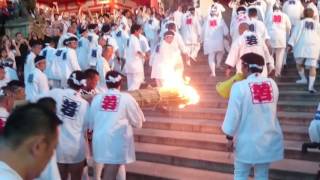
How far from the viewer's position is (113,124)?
595cm

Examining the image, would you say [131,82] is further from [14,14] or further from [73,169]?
[14,14]

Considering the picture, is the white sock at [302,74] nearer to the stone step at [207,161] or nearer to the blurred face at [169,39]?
the blurred face at [169,39]

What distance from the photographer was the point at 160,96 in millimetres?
7930

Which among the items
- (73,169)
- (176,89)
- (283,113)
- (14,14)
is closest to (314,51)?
(283,113)

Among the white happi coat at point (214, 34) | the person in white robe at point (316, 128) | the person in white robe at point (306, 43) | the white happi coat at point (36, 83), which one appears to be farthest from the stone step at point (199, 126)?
the white happi coat at point (214, 34)

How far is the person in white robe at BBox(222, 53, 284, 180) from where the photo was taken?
5.29 m

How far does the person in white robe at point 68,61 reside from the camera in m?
10.9

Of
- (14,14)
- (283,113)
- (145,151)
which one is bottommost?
(145,151)

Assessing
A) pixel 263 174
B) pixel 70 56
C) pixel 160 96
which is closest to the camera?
pixel 263 174

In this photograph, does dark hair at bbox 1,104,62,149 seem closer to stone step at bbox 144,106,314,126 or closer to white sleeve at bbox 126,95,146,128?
white sleeve at bbox 126,95,146,128

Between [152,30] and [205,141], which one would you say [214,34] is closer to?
[152,30]

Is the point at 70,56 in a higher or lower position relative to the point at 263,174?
higher

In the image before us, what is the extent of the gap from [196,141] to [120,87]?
2213 mm

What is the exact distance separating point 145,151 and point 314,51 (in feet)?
14.5
